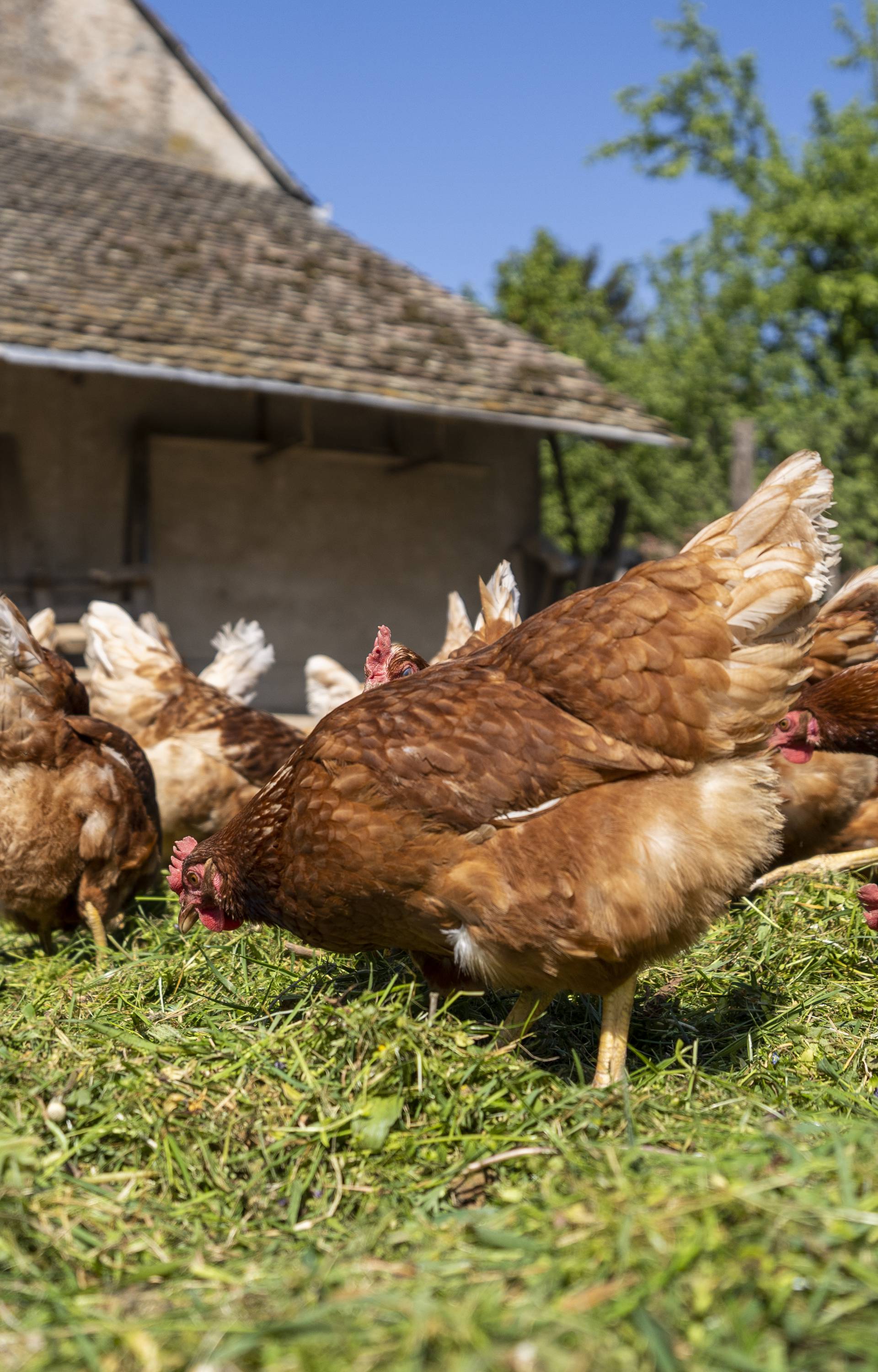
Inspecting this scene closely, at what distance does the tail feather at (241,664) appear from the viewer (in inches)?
257

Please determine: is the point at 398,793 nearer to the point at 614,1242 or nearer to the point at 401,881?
the point at 401,881

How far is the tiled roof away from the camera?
28.0 ft

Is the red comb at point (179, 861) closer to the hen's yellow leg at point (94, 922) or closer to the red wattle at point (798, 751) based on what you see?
the hen's yellow leg at point (94, 922)

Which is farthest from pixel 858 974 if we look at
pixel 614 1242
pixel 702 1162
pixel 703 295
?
pixel 703 295

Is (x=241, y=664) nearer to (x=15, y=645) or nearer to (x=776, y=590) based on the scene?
(x=15, y=645)

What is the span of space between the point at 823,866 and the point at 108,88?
527 inches

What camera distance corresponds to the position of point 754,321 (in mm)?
21375

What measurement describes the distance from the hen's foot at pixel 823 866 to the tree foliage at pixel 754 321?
1487 centimetres

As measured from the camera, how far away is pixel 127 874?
Answer: 399 cm

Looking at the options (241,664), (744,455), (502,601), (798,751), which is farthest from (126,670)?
(744,455)

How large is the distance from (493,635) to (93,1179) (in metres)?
2.28

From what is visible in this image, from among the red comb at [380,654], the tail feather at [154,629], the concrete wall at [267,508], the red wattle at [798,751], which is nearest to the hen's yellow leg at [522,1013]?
the red comb at [380,654]

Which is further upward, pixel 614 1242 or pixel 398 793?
pixel 398 793

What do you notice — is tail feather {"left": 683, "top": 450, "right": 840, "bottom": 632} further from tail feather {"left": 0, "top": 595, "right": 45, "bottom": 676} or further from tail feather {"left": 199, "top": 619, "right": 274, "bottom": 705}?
tail feather {"left": 199, "top": 619, "right": 274, "bottom": 705}
